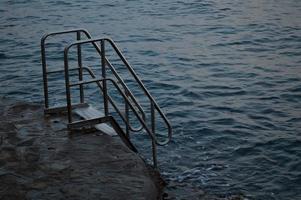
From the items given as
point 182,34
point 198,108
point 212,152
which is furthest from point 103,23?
point 212,152

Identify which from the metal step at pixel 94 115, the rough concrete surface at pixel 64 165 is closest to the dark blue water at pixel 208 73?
the rough concrete surface at pixel 64 165

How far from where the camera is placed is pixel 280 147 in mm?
10812

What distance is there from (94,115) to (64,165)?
162cm

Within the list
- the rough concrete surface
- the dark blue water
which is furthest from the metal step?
the dark blue water

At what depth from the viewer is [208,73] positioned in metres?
15.5

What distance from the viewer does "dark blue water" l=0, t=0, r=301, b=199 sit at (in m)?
9.89

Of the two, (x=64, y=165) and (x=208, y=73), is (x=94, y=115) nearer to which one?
(x=64, y=165)

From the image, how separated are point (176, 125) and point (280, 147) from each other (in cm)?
218

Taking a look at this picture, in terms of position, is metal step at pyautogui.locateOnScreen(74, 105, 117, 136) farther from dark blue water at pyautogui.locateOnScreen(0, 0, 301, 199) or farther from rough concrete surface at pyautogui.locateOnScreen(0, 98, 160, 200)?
dark blue water at pyautogui.locateOnScreen(0, 0, 301, 199)

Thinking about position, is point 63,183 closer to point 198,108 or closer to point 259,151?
point 259,151

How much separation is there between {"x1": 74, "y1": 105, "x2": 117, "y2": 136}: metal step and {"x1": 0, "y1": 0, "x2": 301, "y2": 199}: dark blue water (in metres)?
1.16

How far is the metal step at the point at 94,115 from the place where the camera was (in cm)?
901

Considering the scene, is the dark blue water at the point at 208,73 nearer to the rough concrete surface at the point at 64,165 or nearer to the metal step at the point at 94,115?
the rough concrete surface at the point at 64,165

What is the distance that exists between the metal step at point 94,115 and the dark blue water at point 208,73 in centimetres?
116
